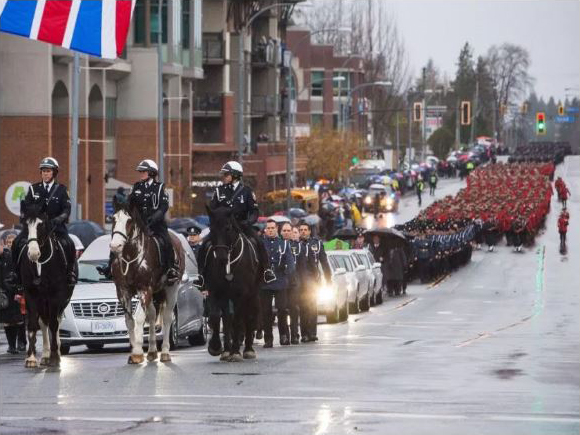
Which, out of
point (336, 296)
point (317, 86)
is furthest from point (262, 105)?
point (336, 296)

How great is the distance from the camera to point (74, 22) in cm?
2192

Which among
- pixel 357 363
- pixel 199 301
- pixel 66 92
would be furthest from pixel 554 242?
pixel 357 363

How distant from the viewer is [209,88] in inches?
3846

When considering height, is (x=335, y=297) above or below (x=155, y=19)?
below

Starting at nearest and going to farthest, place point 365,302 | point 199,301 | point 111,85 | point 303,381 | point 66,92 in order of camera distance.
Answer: point 303,381, point 199,301, point 365,302, point 66,92, point 111,85

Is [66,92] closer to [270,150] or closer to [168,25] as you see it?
[168,25]

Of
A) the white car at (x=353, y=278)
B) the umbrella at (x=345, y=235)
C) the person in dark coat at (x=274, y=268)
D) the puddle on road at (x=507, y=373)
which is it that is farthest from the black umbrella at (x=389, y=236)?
the puddle on road at (x=507, y=373)

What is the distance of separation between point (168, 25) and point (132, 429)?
2371 inches

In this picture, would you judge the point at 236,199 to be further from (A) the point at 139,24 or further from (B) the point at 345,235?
(A) the point at 139,24

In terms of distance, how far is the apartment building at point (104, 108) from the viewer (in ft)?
187

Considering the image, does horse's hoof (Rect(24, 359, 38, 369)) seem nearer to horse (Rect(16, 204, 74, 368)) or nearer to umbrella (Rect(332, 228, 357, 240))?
horse (Rect(16, 204, 74, 368))

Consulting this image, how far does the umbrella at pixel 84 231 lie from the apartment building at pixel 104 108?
21.2 feet

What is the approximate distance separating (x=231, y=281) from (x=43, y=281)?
2197 millimetres

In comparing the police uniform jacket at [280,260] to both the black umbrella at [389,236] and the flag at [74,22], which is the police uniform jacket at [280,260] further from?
the black umbrella at [389,236]
